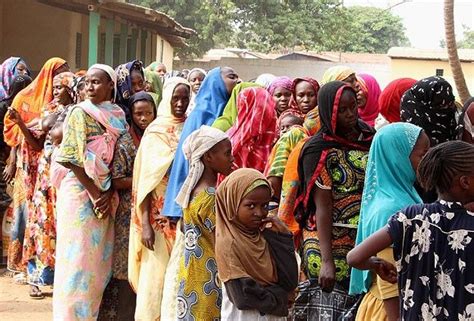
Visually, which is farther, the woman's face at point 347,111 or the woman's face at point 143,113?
the woman's face at point 143,113

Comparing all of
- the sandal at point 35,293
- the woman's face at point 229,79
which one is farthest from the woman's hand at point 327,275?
the sandal at point 35,293

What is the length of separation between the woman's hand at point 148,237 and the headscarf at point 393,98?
173cm

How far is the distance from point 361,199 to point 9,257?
5194 millimetres

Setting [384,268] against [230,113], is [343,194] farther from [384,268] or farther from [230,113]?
[230,113]

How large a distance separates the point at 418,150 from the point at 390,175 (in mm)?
169

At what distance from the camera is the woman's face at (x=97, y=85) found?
6.19 meters

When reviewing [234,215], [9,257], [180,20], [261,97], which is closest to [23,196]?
[9,257]

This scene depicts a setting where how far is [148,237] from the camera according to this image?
5914 millimetres

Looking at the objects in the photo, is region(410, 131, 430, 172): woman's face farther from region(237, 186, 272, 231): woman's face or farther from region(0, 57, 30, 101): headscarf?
region(0, 57, 30, 101): headscarf

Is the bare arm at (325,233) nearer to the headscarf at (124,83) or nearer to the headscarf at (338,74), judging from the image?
the headscarf at (338,74)

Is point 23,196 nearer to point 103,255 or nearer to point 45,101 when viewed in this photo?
point 45,101

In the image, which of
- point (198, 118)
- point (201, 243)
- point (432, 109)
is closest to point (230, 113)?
point (198, 118)

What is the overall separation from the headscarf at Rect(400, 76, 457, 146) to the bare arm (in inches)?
24.3

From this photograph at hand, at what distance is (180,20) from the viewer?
117ft
